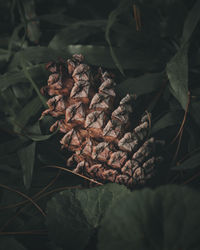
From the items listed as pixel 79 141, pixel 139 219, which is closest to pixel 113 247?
pixel 139 219

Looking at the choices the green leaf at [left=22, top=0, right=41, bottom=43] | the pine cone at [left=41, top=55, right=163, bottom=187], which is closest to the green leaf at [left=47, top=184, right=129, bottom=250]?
the pine cone at [left=41, top=55, right=163, bottom=187]

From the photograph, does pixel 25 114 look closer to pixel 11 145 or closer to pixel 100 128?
pixel 11 145

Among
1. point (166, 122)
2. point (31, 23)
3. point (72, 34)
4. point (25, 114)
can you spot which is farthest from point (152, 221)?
point (31, 23)

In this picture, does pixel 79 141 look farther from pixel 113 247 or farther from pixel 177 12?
pixel 177 12

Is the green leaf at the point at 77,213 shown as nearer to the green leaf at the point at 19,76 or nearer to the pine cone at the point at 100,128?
the pine cone at the point at 100,128

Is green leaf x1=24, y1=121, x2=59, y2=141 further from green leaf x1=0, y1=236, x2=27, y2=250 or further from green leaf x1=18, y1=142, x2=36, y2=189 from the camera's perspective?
green leaf x1=0, y1=236, x2=27, y2=250
